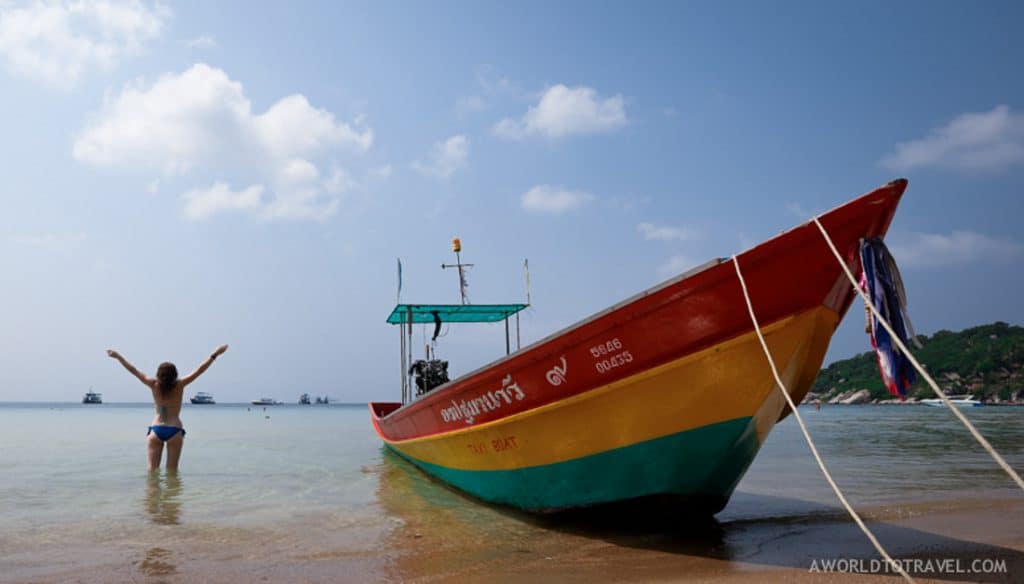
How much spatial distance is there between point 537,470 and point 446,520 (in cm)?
123

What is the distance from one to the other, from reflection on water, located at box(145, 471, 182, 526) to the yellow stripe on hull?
11.6 ft

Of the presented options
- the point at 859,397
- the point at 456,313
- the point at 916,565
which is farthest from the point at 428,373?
the point at 859,397

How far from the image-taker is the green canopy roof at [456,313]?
36.4ft

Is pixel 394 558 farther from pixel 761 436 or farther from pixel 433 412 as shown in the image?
pixel 761 436

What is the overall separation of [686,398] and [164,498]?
20.2 ft

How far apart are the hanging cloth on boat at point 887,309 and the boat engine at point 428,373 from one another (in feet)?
26.5

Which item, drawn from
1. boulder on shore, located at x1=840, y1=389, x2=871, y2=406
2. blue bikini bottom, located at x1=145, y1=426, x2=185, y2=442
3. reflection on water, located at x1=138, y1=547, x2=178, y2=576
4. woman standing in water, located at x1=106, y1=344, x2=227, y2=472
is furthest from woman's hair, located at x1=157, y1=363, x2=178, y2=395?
boulder on shore, located at x1=840, y1=389, x2=871, y2=406

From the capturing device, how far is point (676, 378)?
158 inches

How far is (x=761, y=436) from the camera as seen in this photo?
172 inches

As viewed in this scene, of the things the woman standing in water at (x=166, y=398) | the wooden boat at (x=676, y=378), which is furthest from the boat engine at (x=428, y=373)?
the wooden boat at (x=676, y=378)

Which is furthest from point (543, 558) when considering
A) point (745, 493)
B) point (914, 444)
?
point (914, 444)

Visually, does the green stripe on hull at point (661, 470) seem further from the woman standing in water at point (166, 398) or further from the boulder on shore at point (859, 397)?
the boulder on shore at point (859, 397)

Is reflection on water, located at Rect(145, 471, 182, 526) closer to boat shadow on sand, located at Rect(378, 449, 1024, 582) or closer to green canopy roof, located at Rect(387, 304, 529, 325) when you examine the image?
boat shadow on sand, located at Rect(378, 449, 1024, 582)

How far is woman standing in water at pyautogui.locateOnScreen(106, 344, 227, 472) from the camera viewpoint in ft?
23.9
